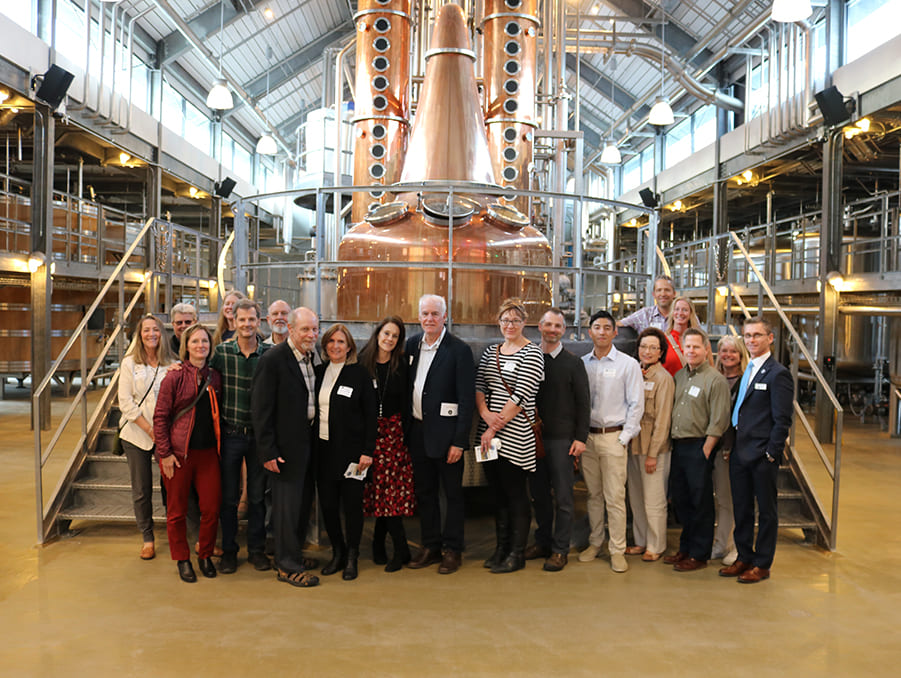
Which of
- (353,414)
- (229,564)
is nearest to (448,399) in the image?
(353,414)

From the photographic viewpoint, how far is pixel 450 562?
411cm

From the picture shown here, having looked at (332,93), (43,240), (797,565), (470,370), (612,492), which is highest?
(332,93)

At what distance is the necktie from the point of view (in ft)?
13.5

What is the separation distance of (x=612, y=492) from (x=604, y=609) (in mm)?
849

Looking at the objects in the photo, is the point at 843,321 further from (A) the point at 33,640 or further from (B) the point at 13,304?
(B) the point at 13,304

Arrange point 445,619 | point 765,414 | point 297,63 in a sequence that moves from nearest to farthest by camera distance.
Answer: point 445,619 < point 765,414 < point 297,63

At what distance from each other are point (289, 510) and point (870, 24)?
10.8m

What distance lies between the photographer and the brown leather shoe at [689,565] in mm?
4227

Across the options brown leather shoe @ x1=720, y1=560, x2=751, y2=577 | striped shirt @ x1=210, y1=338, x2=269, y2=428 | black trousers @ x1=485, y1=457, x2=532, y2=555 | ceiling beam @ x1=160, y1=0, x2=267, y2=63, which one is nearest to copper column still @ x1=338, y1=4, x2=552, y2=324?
striped shirt @ x1=210, y1=338, x2=269, y2=428

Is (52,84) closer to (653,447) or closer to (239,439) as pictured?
(239,439)

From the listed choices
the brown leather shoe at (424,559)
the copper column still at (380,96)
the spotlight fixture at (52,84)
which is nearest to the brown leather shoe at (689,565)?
the brown leather shoe at (424,559)

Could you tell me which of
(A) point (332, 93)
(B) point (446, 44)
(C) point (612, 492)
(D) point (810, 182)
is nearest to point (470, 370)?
(C) point (612, 492)

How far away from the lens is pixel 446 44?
6586 millimetres

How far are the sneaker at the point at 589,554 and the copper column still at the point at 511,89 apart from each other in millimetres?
4256
